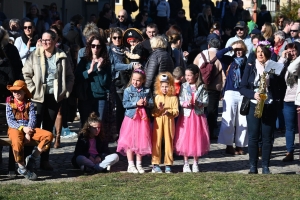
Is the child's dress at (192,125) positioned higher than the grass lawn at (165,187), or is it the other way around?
the child's dress at (192,125)

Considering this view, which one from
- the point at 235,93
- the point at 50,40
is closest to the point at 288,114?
the point at 235,93

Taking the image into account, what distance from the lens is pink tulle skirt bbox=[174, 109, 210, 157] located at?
1305 cm

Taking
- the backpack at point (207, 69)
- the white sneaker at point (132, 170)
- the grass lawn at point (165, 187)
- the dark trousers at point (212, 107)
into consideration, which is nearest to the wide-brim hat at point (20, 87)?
the grass lawn at point (165, 187)

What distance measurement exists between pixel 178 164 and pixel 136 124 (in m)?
1.30

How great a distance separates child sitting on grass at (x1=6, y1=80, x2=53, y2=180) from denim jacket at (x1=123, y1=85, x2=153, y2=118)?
1387 millimetres

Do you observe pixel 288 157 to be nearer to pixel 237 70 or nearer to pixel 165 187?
pixel 237 70

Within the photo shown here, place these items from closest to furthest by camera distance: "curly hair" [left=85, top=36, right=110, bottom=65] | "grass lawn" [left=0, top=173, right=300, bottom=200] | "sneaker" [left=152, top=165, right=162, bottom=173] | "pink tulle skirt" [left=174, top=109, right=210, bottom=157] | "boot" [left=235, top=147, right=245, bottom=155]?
1. "grass lawn" [left=0, top=173, right=300, bottom=200]
2. "sneaker" [left=152, top=165, right=162, bottom=173]
3. "pink tulle skirt" [left=174, top=109, right=210, bottom=157]
4. "curly hair" [left=85, top=36, right=110, bottom=65]
5. "boot" [left=235, top=147, right=245, bottom=155]

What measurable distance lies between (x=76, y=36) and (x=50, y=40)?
19.5 feet

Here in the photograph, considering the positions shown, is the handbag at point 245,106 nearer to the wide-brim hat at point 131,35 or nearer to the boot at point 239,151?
the boot at point 239,151

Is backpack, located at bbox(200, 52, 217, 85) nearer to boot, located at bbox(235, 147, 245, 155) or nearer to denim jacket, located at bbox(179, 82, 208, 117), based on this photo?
boot, located at bbox(235, 147, 245, 155)

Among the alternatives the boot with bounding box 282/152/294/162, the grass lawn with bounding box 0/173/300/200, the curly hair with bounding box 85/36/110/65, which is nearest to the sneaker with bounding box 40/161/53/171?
the grass lawn with bounding box 0/173/300/200

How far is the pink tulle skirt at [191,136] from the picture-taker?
42.8 feet

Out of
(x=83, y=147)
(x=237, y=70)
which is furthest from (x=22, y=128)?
(x=237, y=70)

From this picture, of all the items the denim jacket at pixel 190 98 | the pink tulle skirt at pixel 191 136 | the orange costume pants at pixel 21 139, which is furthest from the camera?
the denim jacket at pixel 190 98
